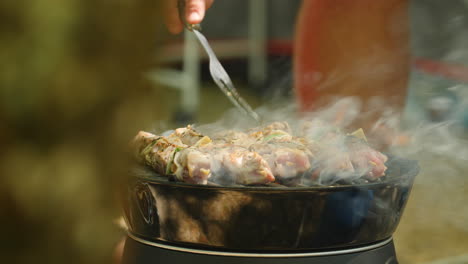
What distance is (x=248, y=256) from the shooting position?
1107 mm

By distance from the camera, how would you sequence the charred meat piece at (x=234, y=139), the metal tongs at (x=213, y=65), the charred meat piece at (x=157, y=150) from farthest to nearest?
the metal tongs at (x=213, y=65), the charred meat piece at (x=234, y=139), the charred meat piece at (x=157, y=150)

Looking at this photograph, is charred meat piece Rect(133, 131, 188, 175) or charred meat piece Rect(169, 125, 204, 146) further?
charred meat piece Rect(169, 125, 204, 146)

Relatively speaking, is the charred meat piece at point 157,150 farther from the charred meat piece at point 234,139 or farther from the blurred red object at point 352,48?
the blurred red object at point 352,48

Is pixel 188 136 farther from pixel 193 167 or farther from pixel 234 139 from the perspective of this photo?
pixel 193 167

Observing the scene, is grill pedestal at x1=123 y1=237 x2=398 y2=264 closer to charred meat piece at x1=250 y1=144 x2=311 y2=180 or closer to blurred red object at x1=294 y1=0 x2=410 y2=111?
charred meat piece at x1=250 y1=144 x2=311 y2=180

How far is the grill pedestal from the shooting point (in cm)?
111

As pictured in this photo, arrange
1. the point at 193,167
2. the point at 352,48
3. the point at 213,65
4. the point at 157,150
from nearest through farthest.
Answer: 1. the point at 193,167
2. the point at 157,150
3. the point at 213,65
4. the point at 352,48

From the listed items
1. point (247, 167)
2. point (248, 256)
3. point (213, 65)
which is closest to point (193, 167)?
point (247, 167)

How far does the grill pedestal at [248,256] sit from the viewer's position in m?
1.11

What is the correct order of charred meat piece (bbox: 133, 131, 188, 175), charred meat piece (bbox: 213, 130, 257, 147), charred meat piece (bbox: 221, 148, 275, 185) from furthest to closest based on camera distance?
1. charred meat piece (bbox: 213, 130, 257, 147)
2. charred meat piece (bbox: 133, 131, 188, 175)
3. charred meat piece (bbox: 221, 148, 275, 185)

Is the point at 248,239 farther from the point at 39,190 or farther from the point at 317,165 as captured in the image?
the point at 39,190

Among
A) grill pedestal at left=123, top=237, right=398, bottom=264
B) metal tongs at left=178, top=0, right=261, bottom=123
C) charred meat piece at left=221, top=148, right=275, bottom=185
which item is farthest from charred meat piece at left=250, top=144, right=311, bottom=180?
metal tongs at left=178, top=0, right=261, bottom=123

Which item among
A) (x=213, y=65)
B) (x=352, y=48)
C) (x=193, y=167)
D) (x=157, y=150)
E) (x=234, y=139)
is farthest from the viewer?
(x=352, y=48)

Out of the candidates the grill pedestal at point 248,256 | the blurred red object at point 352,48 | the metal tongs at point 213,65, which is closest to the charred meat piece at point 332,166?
the grill pedestal at point 248,256
